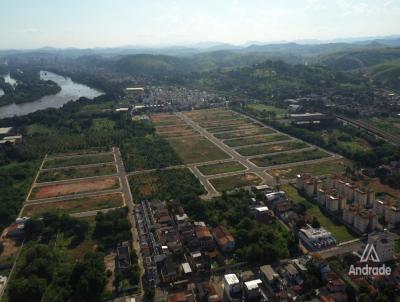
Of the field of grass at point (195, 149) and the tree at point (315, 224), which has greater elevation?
the tree at point (315, 224)

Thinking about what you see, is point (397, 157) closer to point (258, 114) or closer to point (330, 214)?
point (330, 214)

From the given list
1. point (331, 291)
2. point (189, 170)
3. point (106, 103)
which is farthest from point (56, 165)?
point (106, 103)

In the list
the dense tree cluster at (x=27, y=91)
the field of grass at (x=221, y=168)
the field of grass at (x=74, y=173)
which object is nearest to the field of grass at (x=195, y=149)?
the field of grass at (x=221, y=168)

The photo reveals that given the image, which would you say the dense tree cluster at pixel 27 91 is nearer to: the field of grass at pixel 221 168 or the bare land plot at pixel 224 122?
the bare land plot at pixel 224 122

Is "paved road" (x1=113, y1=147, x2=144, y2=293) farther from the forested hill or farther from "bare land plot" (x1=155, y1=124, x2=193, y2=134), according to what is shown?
the forested hill

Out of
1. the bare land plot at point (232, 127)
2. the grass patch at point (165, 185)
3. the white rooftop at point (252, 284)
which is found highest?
the white rooftop at point (252, 284)

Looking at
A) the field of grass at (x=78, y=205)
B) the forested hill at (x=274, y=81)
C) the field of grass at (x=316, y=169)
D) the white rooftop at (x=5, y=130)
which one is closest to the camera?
the field of grass at (x=78, y=205)

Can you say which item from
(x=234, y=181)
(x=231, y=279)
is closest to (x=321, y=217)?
(x=234, y=181)

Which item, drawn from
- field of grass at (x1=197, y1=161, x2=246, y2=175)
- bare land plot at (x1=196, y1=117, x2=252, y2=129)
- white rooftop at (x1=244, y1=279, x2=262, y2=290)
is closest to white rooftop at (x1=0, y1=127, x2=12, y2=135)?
bare land plot at (x1=196, y1=117, x2=252, y2=129)
